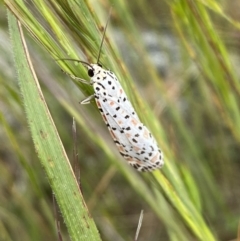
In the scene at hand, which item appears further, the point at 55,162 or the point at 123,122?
the point at 123,122

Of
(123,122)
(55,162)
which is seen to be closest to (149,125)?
(123,122)

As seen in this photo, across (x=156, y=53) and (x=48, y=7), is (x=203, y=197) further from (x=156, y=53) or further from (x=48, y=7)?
(x=48, y=7)

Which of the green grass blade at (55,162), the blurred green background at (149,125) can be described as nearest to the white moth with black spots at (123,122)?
the blurred green background at (149,125)

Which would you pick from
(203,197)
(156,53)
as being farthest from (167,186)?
(156,53)

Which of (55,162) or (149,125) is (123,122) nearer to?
(149,125)

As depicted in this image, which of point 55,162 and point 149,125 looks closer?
point 55,162

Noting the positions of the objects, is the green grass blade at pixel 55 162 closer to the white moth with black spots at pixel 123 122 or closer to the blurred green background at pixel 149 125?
the blurred green background at pixel 149 125

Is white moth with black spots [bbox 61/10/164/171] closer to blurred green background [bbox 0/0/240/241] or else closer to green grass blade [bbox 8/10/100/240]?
blurred green background [bbox 0/0/240/241]
